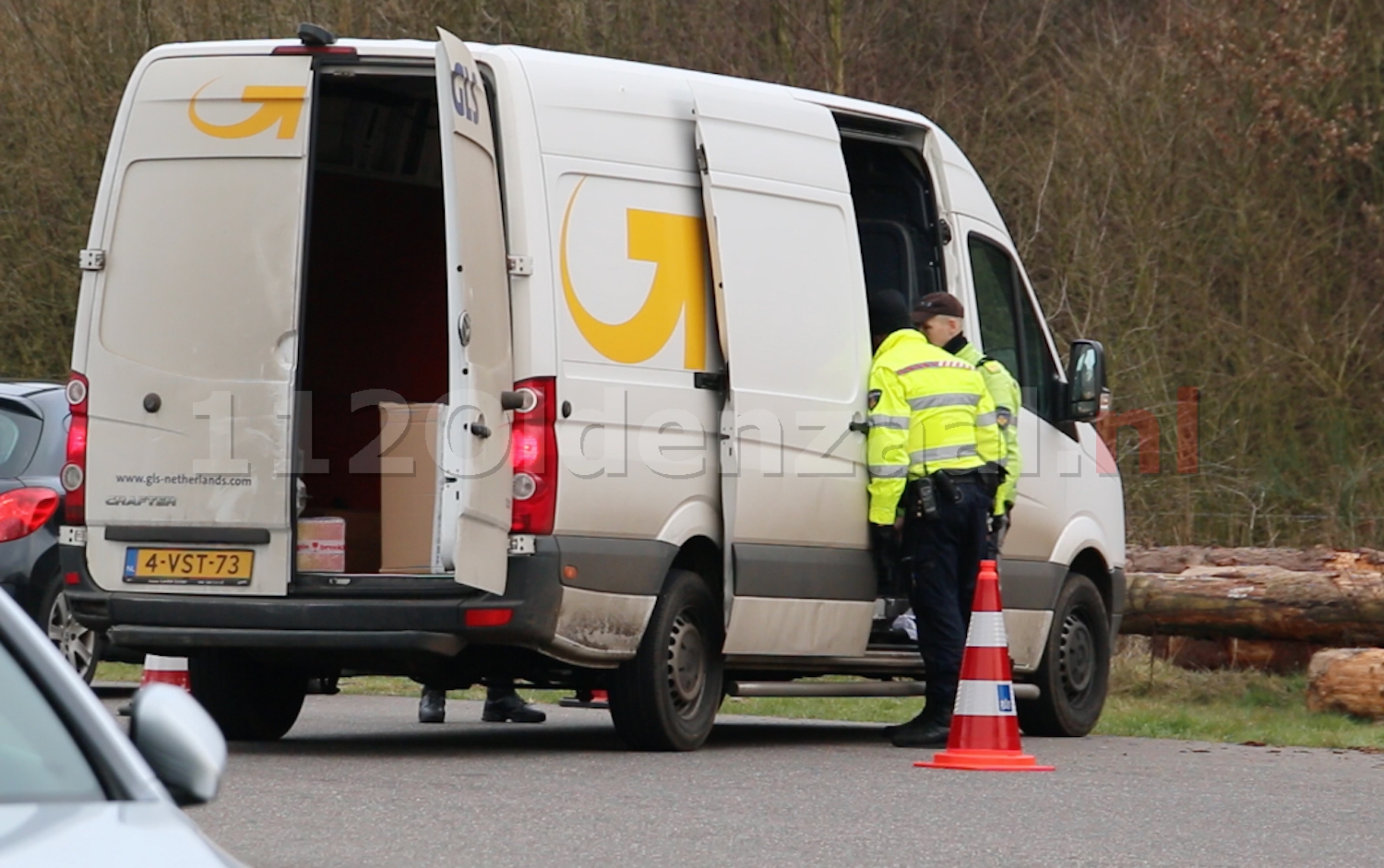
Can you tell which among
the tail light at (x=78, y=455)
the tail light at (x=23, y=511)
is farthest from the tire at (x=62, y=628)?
the tail light at (x=78, y=455)

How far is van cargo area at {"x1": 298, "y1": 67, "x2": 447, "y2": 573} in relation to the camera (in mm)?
9969

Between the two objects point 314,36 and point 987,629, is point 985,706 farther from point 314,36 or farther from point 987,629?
point 314,36

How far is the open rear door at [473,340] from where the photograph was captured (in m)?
8.03

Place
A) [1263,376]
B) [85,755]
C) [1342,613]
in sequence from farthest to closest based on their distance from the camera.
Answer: [1263,376] < [1342,613] < [85,755]

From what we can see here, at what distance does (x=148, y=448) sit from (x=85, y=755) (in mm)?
5876

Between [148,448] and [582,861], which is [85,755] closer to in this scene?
[582,861]

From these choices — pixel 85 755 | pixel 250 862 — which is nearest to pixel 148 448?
pixel 250 862

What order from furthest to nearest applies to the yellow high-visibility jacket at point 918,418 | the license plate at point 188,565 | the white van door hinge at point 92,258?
the yellow high-visibility jacket at point 918,418 → the white van door hinge at point 92,258 → the license plate at point 188,565

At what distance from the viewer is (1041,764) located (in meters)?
8.92

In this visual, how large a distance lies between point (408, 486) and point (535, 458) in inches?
40.9

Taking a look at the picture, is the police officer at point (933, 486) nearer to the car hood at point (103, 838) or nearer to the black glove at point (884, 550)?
the black glove at point (884, 550)

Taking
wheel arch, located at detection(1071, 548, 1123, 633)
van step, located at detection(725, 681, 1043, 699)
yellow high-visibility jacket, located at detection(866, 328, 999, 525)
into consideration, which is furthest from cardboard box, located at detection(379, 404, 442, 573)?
wheel arch, located at detection(1071, 548, 1123, 633)

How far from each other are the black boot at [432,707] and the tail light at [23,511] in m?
1.86

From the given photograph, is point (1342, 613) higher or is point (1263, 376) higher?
point (1263, 376)
